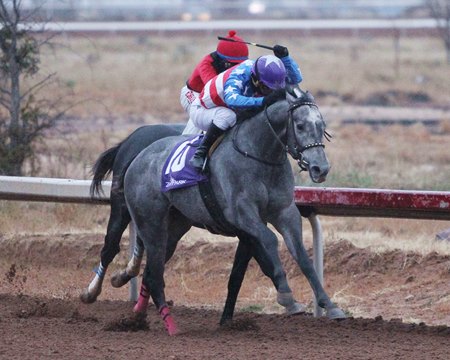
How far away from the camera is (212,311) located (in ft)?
30.9

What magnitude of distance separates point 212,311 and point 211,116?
178cm

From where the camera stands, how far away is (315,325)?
8.46 metres

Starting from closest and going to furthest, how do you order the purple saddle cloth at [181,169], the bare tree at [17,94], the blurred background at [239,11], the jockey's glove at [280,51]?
1. the jockey's glove at [280,51]
2. the purple saddle cloth at [181,169]
3. the bare tree at [17,94]
4. the blurred background at [239,11]

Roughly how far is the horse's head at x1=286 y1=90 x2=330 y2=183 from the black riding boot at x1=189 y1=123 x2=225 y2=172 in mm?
710

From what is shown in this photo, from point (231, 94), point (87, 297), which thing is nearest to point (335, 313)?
point (231, 94)

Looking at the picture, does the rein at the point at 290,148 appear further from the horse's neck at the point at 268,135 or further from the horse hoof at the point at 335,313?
the horse hoof at the point at 335,313

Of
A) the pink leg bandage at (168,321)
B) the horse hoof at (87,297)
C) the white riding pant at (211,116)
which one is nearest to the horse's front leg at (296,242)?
the white riding pant at (211,116)

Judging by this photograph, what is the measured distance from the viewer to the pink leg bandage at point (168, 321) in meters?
8.34

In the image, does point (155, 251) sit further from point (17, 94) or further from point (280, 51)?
point (17, 94)

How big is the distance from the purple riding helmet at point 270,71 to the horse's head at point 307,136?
10.5 inches

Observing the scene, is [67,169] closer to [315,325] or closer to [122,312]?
[122,312]

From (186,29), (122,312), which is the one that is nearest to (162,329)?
(122,312)

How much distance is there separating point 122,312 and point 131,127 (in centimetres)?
1562

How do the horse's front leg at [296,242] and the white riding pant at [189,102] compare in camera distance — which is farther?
the white riding pant at [189,102]
